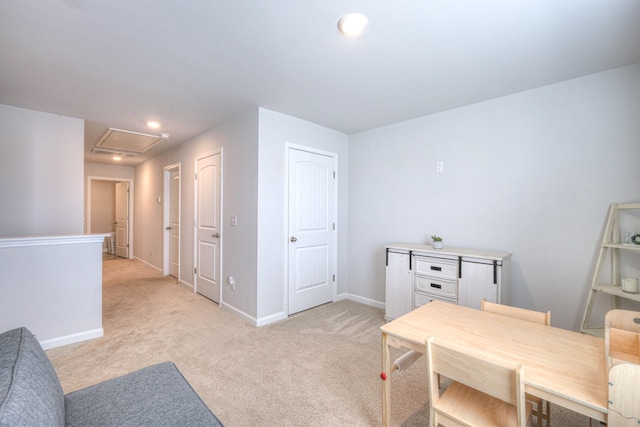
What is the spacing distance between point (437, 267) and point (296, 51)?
92.0 inches

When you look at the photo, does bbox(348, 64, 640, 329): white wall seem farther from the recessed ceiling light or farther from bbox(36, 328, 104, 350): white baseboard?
bbox(36, 328, 104, 350): white baseboard

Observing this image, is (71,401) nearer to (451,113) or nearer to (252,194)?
(252,194)

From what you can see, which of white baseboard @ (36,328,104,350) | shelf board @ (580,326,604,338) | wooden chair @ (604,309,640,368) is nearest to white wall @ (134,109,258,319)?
white baseboard @ (36,328,104,350)

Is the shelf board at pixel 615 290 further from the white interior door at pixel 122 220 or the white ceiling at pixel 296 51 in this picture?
the white interior door at pixel 122 220

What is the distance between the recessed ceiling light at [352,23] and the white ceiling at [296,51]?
5cm

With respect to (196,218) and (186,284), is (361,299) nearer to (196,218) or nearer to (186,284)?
(196,218)

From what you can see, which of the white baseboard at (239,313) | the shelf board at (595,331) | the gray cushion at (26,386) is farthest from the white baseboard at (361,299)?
the gray cushion at (26,386)

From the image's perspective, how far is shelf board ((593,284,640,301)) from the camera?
1980 millimetres

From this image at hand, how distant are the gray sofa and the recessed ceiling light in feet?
6.91

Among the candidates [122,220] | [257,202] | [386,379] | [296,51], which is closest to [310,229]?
[257,202]

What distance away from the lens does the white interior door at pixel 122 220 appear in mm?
7082

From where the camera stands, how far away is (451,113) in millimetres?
3135

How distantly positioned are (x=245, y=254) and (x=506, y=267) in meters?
2.67

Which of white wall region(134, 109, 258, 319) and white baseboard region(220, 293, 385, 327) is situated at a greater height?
white wall region(134, 109, 258, 319)
